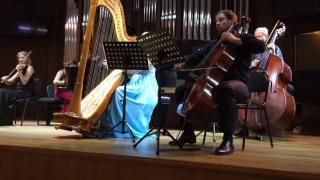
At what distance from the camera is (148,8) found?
24.6ft

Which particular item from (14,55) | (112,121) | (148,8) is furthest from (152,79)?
(14,55)

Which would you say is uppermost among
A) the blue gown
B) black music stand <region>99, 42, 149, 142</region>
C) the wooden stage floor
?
black music stand <region>99, 42, 149, 142</region>

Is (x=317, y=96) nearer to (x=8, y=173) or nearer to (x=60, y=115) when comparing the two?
(x=60, y=115)

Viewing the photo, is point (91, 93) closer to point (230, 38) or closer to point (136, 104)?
point (136, 104)

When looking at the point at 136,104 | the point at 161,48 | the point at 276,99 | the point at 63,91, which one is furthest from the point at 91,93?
the point at 63,91

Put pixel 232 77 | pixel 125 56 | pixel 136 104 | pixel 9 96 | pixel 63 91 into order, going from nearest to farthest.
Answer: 1. pixel 232 77
2. pixel 125 56
3. pixel 136 104
4. pixel 9 96
5. pixel 63 91

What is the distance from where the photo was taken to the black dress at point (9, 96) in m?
6.26

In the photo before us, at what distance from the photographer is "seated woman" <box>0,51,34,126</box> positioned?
20.6ft

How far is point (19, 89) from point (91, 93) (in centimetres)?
294

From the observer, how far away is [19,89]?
6.56m

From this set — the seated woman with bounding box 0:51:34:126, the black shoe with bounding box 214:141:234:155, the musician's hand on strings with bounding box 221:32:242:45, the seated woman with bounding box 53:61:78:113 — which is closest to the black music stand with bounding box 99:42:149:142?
the musician's hand on strings with bounding box 221:32:242:45

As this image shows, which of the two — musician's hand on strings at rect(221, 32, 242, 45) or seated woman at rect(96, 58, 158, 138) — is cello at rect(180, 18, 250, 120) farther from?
seated woman at rect(96, 58, 158, 138)

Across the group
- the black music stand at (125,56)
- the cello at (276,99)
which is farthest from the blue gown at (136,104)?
the cello at (276,99)

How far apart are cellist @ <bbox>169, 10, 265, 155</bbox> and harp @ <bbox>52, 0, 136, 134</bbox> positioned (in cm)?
99
